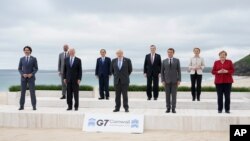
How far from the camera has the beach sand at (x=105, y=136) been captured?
8.93 metres

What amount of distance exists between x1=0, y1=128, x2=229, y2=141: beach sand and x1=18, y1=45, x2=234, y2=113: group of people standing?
1220 millimetres

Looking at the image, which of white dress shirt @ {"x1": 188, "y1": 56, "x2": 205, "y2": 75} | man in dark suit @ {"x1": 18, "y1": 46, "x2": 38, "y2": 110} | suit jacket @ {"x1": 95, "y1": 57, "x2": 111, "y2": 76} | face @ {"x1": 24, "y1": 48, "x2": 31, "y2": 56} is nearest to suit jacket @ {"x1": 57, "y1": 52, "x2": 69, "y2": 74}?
suit jacket @ {"x1": 95, "y1": 57, "x2": 111, "y2": 76}

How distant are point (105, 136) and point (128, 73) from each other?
2149 millimetres

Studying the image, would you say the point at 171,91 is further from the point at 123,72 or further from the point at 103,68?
the point at 103,68

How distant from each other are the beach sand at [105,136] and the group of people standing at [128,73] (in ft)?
4.00

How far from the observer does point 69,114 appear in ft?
34.1

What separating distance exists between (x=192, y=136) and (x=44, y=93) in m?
7.22

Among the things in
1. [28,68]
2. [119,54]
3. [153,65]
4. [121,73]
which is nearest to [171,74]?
[121,73]

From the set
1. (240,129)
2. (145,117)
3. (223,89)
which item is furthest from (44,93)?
(240,129)

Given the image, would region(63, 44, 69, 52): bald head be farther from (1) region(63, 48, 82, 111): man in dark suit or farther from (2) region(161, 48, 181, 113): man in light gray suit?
(2) region(161, 48, 181, 113): man in light gray suit

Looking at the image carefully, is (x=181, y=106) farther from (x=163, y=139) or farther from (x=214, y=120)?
(x=163, y=139)

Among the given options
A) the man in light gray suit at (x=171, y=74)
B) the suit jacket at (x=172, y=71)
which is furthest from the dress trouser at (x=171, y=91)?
the suit jacket at (x=172, y=71)

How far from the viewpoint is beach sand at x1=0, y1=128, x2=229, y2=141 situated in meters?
8.93

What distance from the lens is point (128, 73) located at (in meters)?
10.8
